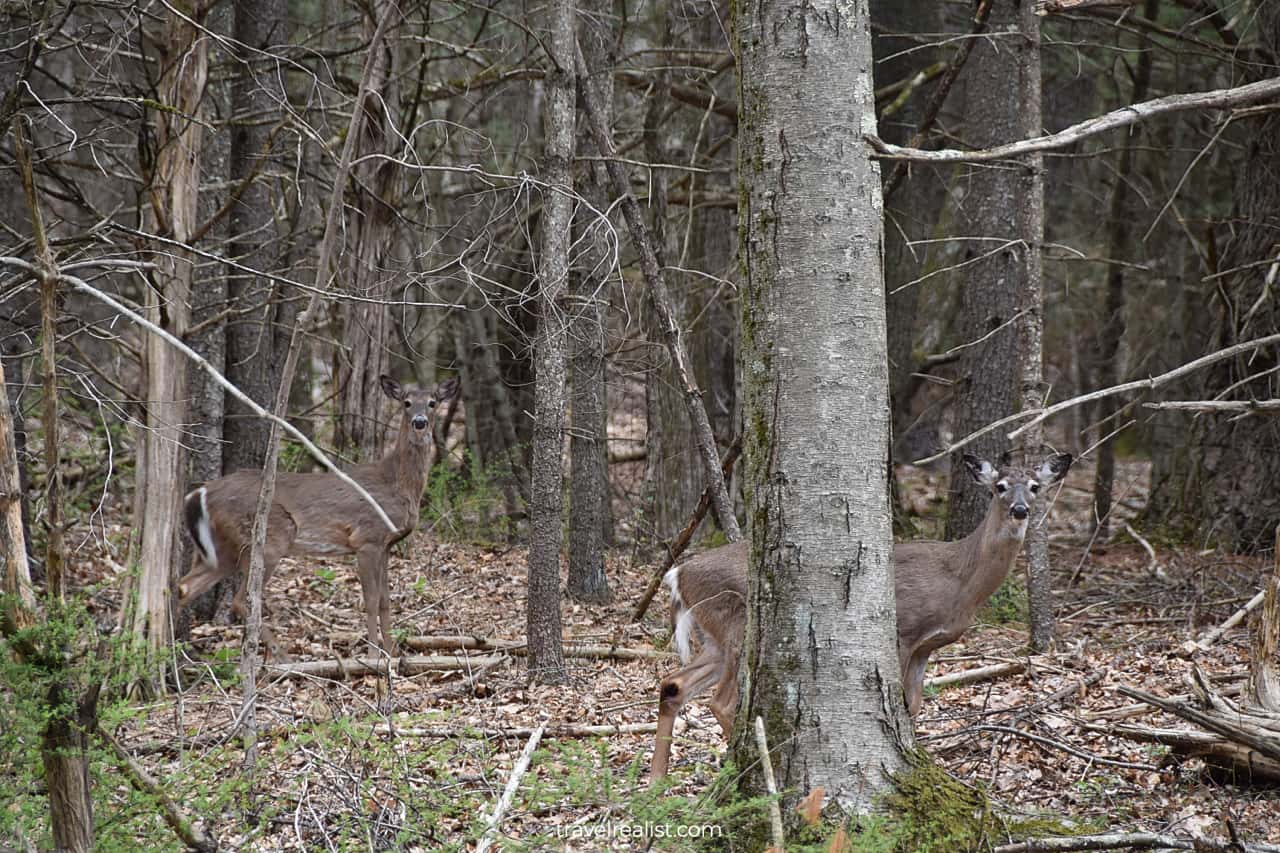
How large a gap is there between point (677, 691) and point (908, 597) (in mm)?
1518

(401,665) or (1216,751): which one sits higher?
(1216,751)

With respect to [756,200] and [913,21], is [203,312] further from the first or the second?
[913,21]

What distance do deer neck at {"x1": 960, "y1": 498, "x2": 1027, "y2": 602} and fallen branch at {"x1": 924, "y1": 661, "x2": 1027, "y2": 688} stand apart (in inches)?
22.8

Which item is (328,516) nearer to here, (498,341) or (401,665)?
(401,665)

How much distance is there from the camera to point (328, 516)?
9.55 metres

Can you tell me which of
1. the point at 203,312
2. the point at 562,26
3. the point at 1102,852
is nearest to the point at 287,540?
the point at 203,312

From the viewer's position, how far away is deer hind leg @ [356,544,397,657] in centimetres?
859

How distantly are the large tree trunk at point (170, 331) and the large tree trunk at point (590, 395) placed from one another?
241cm

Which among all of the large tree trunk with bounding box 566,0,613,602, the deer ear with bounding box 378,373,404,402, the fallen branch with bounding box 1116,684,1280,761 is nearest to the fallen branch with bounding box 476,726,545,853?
the fallen branch with bounding box 1116,684,1280,761

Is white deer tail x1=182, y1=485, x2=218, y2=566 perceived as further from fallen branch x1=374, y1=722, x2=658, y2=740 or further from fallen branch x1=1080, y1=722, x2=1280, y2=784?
fallen branch x1=1080, y1=722, x2=1280, y2=784

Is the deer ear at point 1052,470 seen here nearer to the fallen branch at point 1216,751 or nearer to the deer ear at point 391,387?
the fallen branch at point 1216,751

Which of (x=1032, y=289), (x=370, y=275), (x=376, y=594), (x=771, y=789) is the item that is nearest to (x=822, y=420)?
(x=771, y=789)

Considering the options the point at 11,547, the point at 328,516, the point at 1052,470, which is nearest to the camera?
the point at 11,547

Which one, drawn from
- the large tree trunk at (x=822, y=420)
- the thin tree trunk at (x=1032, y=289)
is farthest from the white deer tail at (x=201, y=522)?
the large tree trunk at (x=822, y=420)
